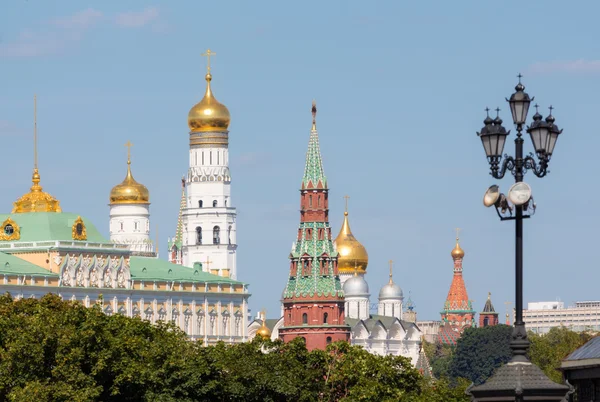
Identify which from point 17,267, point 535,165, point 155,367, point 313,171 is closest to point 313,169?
point 313,171

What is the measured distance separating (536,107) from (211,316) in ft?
509

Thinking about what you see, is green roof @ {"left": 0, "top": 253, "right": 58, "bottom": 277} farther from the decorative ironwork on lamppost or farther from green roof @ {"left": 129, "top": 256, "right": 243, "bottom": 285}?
the decorative ironwork on lamppost

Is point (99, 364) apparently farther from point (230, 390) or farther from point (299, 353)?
point (299, 353)

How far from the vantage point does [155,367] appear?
83875 millimetres

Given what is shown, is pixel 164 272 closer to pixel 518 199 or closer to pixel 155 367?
pixel 155 367

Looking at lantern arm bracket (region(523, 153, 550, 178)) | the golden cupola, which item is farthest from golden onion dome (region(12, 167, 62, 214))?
lantern arm bracket (region(523, 153, 550, 178))

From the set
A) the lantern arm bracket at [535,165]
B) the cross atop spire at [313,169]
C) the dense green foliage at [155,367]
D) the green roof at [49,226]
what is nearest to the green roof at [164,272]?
the green roof at [49,226]

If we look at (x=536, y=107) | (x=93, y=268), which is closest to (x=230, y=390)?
(x=536, y=107)

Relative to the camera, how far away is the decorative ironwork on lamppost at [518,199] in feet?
127

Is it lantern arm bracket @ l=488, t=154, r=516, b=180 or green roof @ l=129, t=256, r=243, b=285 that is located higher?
green roof @ l=129, t=256, r=243, b=285

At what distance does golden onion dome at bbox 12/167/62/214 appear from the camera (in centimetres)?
19073

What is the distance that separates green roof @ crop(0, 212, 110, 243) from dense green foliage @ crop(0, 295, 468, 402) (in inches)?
3402

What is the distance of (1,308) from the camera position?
90.9m

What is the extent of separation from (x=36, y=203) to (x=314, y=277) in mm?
39981
